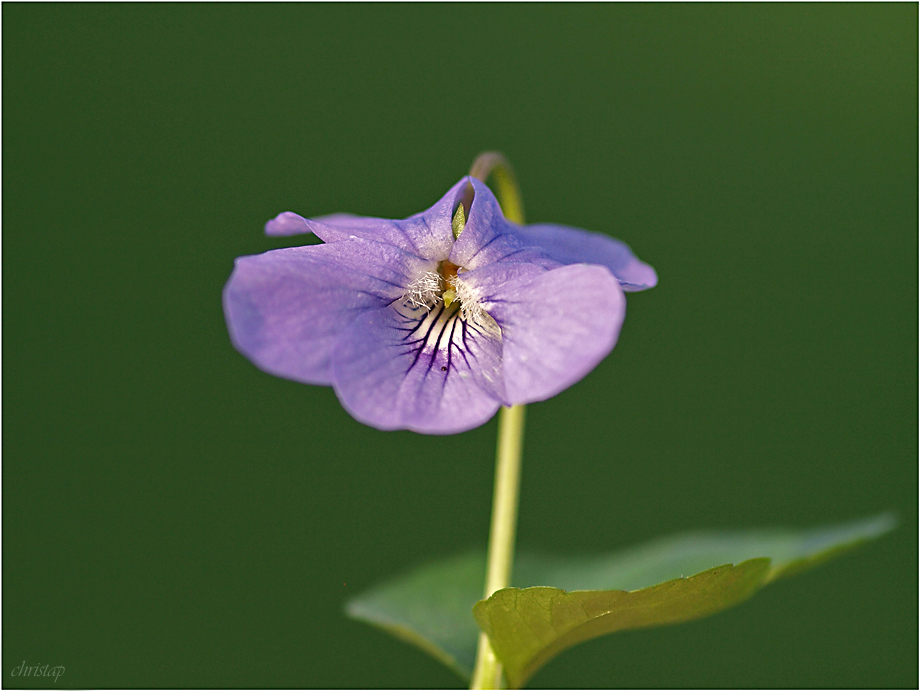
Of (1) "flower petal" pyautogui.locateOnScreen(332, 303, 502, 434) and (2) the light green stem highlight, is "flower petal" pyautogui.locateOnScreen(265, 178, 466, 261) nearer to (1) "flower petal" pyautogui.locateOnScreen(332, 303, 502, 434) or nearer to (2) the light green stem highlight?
(1) "flower petal" pyautogui.locateOnScreen(332, 303, 502, 434)

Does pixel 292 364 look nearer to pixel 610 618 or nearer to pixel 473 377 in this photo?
pixel 473 377

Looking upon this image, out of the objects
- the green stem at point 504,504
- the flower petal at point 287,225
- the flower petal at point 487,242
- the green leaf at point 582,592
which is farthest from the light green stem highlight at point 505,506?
the flower petal at point 287,225

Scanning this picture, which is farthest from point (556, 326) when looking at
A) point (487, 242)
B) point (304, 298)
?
point (304, 298)

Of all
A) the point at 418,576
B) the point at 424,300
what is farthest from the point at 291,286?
the point at 418,576

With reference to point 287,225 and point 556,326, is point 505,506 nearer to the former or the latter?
point 556,326

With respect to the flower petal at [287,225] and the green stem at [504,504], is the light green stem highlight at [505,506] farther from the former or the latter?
the flower petal at [287,225]

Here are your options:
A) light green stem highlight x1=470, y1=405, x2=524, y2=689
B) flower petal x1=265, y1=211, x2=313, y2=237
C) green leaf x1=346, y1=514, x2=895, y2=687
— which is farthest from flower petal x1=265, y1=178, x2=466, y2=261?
green leaf x1=346, y1=514, x2=895, y2=687
